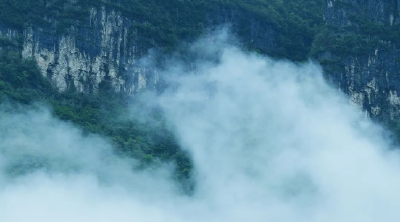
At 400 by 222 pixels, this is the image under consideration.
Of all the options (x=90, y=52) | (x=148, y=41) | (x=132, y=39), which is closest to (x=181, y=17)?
(x=148, y=41)

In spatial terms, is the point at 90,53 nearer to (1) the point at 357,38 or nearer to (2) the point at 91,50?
(2) the point at 91,50

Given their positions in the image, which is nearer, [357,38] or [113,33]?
[113,33]

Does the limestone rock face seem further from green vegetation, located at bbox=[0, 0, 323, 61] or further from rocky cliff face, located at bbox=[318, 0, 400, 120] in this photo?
rocky cliff face, located at bbox=[318, 0, 400, 120]

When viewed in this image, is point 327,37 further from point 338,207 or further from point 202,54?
point 338,207

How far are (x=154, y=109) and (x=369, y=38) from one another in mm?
16490

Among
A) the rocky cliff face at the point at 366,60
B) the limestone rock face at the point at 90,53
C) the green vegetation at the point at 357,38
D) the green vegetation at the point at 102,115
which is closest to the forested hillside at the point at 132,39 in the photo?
the green vegetation at the point at 102,115

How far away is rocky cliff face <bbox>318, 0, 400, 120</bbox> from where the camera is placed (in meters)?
67.4

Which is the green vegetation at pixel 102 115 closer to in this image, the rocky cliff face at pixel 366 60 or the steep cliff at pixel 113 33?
the steep cliff at pixel 113 33

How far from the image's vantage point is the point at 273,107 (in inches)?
2603

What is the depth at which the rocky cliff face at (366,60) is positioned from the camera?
67.4m

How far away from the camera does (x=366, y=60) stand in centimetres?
6825

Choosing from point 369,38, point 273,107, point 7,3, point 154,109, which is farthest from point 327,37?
point 7,3

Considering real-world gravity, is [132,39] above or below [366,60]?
above

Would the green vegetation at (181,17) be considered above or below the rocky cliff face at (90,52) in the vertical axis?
above
